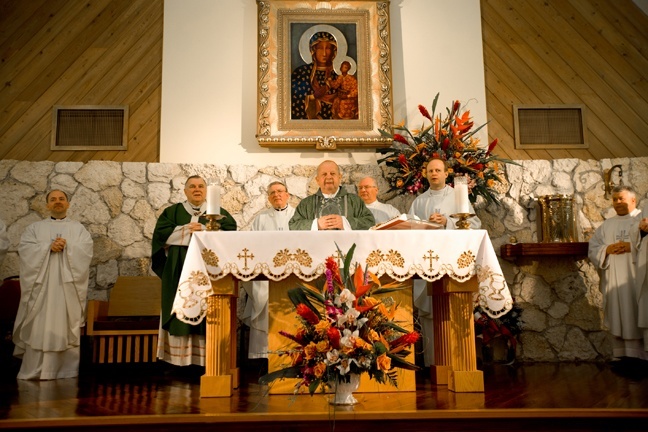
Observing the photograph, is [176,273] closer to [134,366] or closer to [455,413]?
[134,366]

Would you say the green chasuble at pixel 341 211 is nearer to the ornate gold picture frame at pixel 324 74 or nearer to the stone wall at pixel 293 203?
the stone wall at pixel 293 203

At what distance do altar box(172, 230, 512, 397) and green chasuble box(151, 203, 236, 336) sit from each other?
5.28ft

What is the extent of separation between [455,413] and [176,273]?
333 centimetres

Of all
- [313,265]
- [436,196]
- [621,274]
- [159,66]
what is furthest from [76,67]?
[621,274]

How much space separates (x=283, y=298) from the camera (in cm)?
422

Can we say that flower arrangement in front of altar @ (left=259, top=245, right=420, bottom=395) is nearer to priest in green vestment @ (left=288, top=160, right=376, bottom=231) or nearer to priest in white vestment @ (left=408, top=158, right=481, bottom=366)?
priest in green vestment @ (left=288, top=160, right=376, bottom=231)

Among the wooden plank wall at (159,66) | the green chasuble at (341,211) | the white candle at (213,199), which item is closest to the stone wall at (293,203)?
the wooden plank wall at (159,66)

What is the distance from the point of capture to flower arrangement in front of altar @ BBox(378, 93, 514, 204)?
666 cm

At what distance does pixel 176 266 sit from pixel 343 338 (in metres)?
2.89

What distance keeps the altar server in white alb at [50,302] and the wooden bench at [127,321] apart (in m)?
0.24

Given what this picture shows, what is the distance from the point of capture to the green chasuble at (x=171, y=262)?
5641 mm

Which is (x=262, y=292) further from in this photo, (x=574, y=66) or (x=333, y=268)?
(x=574, y=66)

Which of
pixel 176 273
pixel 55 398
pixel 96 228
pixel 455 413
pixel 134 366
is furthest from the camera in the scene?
pixel 96 228

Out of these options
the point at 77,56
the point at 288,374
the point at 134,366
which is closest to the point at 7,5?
the point at 77,56
